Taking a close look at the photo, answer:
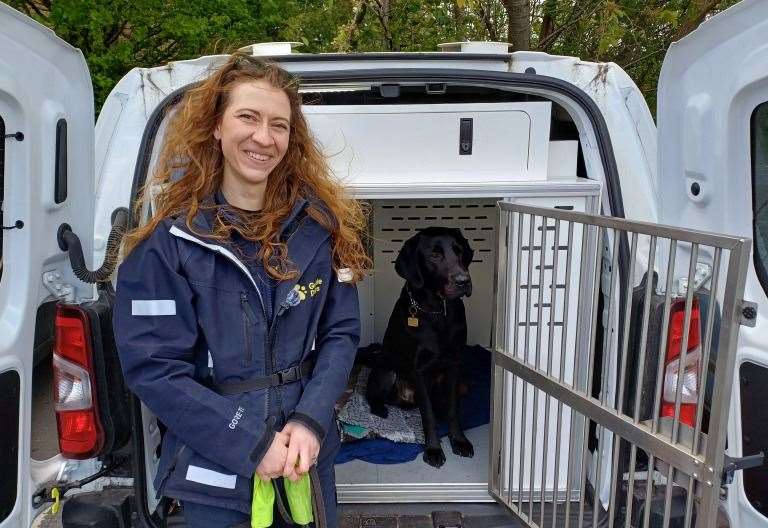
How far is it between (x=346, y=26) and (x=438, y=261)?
4.10 m

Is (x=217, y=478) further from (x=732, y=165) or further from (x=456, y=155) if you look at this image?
(x=732, y=165)

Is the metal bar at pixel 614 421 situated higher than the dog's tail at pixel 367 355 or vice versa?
the metal bar at pixel 614 421

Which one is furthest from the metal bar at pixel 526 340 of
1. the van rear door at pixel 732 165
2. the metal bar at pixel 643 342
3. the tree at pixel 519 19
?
the tree at pixel 519 19

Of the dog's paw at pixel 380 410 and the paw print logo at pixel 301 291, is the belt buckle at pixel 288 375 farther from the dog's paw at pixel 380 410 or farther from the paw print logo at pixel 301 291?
the dog's paw at pixel 380 410

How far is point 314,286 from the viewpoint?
5.47 feet

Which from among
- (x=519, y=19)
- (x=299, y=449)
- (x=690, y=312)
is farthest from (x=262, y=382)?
(x=519, y=19)

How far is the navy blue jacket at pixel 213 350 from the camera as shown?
4.91 ft

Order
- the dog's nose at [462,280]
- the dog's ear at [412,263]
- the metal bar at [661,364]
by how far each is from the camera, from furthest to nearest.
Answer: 1. the dog's ear at [412,263]
2. the dog's nose at [462,280]
3. the metal bar at [661,364]

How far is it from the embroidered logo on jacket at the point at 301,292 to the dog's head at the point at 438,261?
1.47 meters

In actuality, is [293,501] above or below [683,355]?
below

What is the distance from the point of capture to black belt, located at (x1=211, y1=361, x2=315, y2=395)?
1563mm

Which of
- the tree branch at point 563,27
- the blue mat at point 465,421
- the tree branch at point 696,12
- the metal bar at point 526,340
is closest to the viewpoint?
the metal bar at point 526,340

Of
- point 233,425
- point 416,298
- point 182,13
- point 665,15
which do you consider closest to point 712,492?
point 233,425

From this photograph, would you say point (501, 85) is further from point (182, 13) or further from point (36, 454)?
point (182, 13)
